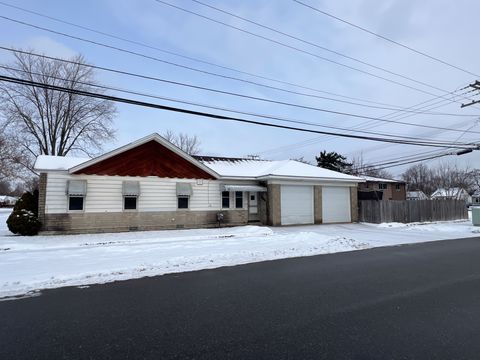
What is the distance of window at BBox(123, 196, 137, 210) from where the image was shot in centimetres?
1806

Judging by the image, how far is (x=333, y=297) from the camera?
6.18 meters

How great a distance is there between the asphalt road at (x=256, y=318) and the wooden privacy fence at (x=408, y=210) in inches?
660

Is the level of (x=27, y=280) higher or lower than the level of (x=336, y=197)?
lower

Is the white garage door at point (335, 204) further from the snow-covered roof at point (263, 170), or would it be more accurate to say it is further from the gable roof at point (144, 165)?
the gable roof at point (144, 165)

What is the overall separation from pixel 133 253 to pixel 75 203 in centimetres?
735

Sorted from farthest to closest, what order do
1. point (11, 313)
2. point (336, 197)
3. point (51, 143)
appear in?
point (51, 143), point (336, 197), point (11, 313)

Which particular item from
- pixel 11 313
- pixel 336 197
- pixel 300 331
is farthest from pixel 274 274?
pixel 336 197

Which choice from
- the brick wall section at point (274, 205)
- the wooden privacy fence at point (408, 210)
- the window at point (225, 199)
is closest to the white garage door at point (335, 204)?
the wooden privacy fence at point (408, 210)

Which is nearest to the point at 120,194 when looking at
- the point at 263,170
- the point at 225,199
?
the point at 225,199

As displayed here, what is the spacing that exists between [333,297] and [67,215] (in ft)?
47.5

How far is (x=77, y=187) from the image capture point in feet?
54.9

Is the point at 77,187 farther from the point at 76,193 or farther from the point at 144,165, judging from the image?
the point at 144,165

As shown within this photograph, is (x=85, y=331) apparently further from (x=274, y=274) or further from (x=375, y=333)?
(x=274, y=274)

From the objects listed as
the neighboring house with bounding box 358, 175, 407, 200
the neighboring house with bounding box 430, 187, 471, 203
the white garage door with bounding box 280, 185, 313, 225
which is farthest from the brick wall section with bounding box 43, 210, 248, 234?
the neighboring house with bounding box 430, 187, 471, 203
